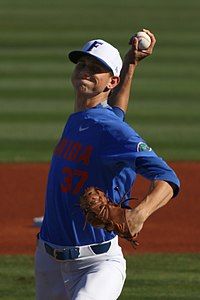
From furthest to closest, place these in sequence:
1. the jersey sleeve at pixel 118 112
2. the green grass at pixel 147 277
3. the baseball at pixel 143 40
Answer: the green grass at pixel 147 277 < the baseball at pixel 143 40 < the jersey sleeve at pixel 118 112

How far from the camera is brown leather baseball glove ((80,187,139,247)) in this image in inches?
202

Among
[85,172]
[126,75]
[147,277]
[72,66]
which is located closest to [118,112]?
[126,75]

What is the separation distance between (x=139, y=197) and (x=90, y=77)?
5.72 m

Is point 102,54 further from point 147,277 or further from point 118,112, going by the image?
point 147,277

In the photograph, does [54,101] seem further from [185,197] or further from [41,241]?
[41,241]

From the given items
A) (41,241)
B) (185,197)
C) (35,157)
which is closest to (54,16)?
(35,157)


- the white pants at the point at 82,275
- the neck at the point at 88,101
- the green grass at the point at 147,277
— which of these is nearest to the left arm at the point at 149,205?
the white pants at the point at 82,275

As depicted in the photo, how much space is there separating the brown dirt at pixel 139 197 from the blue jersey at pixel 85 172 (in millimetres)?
3885

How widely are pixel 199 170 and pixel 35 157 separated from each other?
2067mm

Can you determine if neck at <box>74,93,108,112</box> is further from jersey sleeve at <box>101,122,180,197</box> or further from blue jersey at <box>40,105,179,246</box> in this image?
jersey sleeve at <box>101,122,180,197</box>

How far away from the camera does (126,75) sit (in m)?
6.67

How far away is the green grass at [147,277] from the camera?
8.16 m

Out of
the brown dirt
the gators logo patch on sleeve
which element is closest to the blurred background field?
the brown dirt

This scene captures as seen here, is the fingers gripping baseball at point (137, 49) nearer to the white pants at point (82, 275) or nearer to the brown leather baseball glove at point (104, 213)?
the white pants at point (82, 275)
